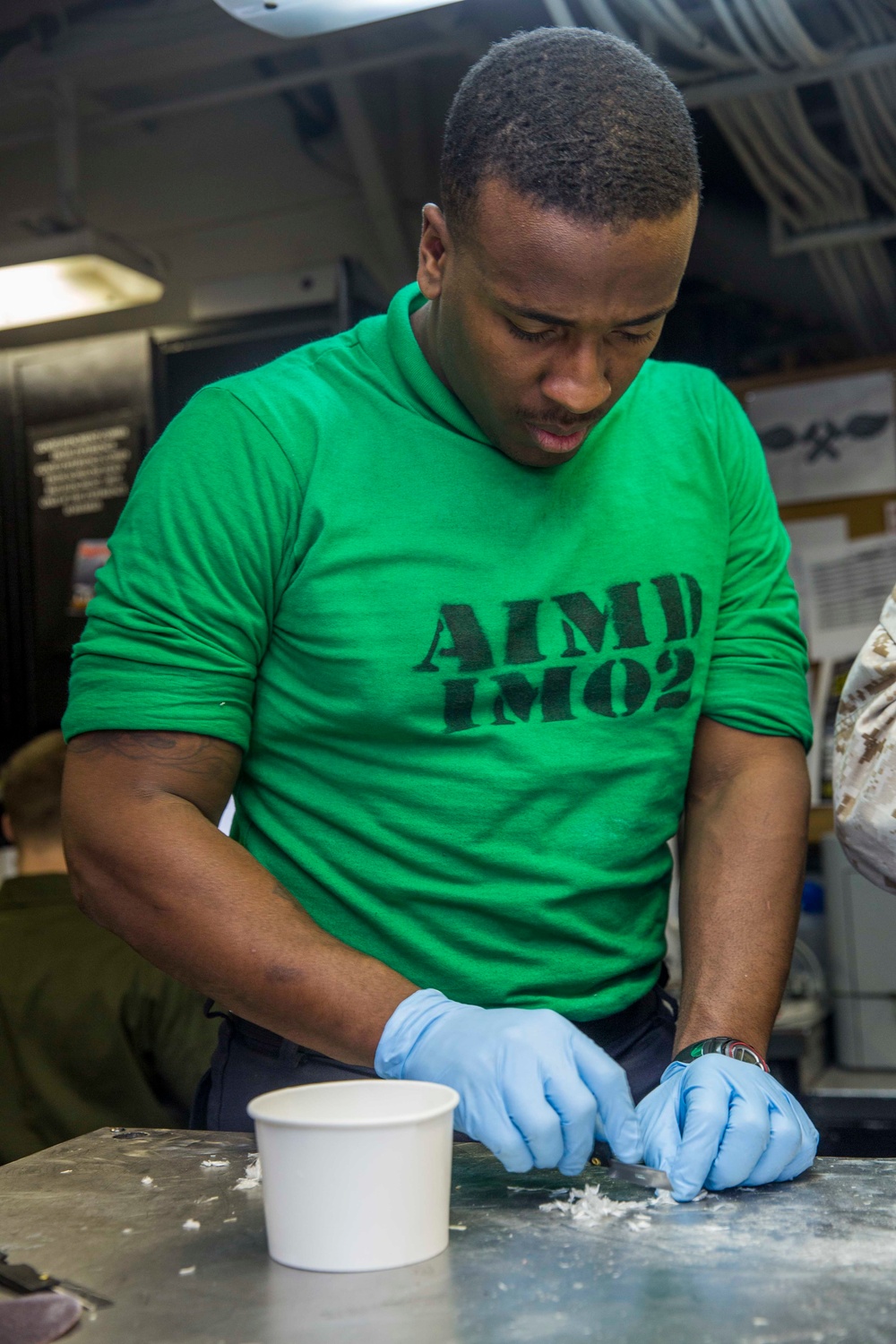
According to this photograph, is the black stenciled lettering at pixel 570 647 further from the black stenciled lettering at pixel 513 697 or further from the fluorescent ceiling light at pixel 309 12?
the fluorescent ceiling light at pixel 309 12

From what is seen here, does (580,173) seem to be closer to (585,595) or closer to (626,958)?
(585,595)

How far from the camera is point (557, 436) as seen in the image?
3.76 ft

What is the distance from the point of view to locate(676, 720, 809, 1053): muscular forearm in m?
1.16

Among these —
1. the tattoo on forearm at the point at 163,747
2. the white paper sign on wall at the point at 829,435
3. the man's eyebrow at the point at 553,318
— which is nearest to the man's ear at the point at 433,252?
the man's eyebrow at the point at 553,318

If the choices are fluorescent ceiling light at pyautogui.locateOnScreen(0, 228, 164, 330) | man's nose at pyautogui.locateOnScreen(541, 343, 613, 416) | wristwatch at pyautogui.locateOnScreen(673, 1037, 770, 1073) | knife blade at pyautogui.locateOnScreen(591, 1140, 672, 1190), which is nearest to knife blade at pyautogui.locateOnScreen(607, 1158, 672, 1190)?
knife blade at pyautogui.locateOnScreen(591, 1140, 672, 1190)

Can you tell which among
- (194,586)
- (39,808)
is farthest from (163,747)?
(39,808)

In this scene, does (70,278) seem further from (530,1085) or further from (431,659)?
(530,1085)

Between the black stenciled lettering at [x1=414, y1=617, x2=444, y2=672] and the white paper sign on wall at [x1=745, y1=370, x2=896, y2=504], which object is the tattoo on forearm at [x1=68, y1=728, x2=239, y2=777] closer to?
the black stenciled lettering at [x1=414, y1=617, x2=444, y2=672]

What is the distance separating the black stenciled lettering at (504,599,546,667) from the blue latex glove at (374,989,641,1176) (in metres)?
0.32

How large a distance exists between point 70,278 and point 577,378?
2069mm

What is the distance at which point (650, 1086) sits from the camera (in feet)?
3.96

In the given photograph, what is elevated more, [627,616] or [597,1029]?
[627,616]

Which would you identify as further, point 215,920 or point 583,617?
point 583,617

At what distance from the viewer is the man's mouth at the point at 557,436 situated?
1.14 meters
